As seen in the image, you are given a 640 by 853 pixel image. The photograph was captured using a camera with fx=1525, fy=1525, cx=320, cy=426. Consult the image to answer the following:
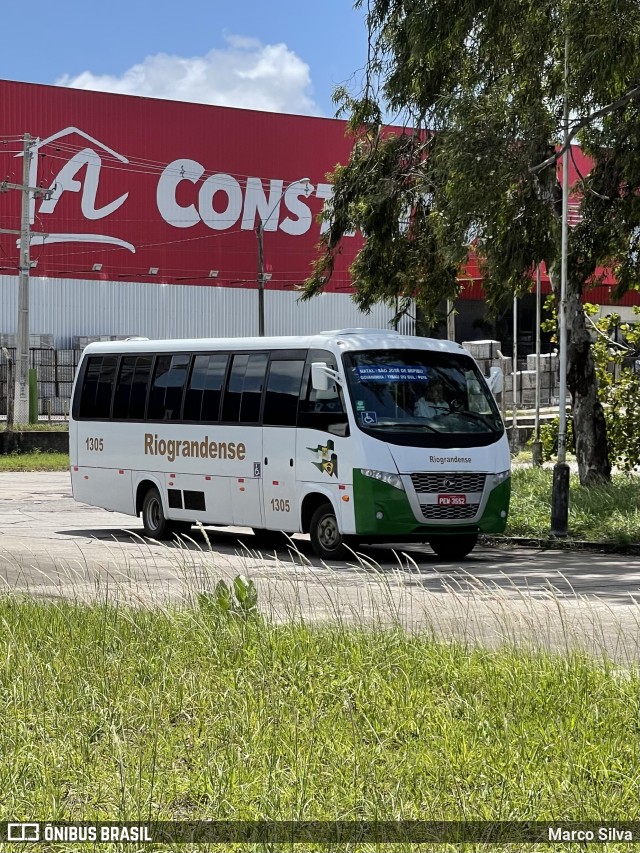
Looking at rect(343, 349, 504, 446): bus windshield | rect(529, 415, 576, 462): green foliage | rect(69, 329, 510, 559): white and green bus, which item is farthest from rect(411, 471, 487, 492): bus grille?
rect(529, 415, 576, 462): green foliage

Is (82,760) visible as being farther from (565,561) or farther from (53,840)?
(565,561)

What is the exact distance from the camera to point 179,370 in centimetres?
2078

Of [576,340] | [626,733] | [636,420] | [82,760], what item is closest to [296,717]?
[82,760]

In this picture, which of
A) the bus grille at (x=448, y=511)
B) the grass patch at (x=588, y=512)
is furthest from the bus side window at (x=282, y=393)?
the grass patch at (x=588, y=512)

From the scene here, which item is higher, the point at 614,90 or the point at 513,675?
the point at 614,90

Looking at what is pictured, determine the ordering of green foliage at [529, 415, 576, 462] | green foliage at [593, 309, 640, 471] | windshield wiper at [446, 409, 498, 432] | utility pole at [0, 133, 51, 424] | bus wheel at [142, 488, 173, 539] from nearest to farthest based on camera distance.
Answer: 1. windshield wiper at [446, 409, 498, 432]
2. bus wheel at [142, 488, 173, 539]
3. green foliage at [593, 309, 640, 471]
4. green foliage at [529, 415, 576, 462]
5. utility pole at [0, 133, 51, 424]

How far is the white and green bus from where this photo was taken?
17.5 meters

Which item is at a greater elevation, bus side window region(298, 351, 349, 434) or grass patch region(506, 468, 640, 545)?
bus side window region(298, 351, 349, 434)

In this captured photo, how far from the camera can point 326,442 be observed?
17922 mm

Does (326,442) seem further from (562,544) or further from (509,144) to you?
(509,144)

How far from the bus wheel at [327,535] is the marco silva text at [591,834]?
12296 millimetres

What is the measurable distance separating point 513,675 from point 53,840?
9.92 feet

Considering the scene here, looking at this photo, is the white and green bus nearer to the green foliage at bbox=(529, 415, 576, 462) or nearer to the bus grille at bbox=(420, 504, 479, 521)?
the bus grille at bbox=(420, 504, 479, 521)

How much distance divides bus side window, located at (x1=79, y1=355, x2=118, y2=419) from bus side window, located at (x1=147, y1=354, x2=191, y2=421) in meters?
1.15
